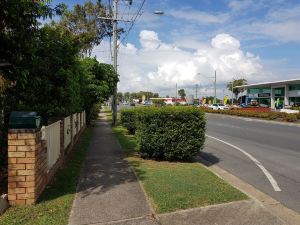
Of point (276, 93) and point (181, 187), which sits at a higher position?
point (276, 93)

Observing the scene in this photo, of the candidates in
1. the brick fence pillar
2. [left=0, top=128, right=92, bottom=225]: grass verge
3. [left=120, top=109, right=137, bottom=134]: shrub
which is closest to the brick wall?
the brick fence pillar

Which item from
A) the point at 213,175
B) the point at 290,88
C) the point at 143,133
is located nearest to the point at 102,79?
the point at 143,133

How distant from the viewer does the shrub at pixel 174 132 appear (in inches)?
429

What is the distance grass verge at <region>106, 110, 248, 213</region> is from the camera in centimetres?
654

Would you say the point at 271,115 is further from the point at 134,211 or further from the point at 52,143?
the point at 134,211

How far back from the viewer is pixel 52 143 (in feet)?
28.1

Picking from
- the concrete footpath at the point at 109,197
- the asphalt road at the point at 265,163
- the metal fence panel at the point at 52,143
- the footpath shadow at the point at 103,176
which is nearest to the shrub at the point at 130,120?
the asphalt road at the point at 265,163

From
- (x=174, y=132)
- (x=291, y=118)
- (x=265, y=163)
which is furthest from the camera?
(x=291, y=118)

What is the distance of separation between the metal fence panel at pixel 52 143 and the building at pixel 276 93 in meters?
68.6

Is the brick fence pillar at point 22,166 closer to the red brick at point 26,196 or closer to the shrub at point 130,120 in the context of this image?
the red brick at point 26,196

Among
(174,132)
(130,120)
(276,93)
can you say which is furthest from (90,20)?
(276,93)

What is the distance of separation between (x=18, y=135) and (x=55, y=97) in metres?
4.41

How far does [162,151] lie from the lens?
36.3 ft

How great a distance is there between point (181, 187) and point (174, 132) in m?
3.40
